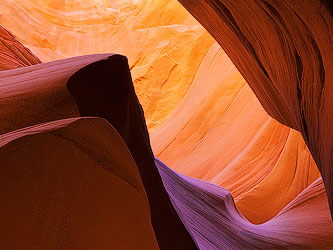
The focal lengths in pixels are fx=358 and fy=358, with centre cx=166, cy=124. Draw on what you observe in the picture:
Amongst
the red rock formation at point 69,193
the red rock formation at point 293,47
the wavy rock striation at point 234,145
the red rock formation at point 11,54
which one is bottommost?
the wavy rock striation at point 234,145

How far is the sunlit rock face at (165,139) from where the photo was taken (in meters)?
0.97

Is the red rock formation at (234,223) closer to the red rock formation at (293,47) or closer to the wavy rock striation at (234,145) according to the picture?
the red rock formation at (293,47)

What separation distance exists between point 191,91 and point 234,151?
2717 mm

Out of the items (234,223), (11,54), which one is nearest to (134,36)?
(11,54)

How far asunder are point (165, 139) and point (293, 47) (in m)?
6.74

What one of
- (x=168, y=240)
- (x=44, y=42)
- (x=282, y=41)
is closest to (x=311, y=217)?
(x=168, y=240)

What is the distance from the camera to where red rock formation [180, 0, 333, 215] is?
1564 mm

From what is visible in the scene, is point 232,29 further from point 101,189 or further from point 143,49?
point 143,49

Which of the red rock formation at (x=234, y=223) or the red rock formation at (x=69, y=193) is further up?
the red rock formation at (x=69, y=193)

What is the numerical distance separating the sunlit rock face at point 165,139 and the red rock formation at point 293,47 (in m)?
0.02

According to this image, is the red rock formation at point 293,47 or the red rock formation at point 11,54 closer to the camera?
the red rock formation at point 293,47

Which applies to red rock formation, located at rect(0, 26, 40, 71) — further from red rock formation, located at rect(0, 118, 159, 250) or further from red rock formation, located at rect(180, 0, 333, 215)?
red rock formation, located at rect(0, 118, 159, 250)

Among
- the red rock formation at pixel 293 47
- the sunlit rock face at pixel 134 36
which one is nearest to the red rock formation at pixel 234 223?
the red rock formation at pixel 293 47

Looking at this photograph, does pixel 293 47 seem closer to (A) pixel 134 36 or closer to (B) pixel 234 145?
(B) pixel 234 145
